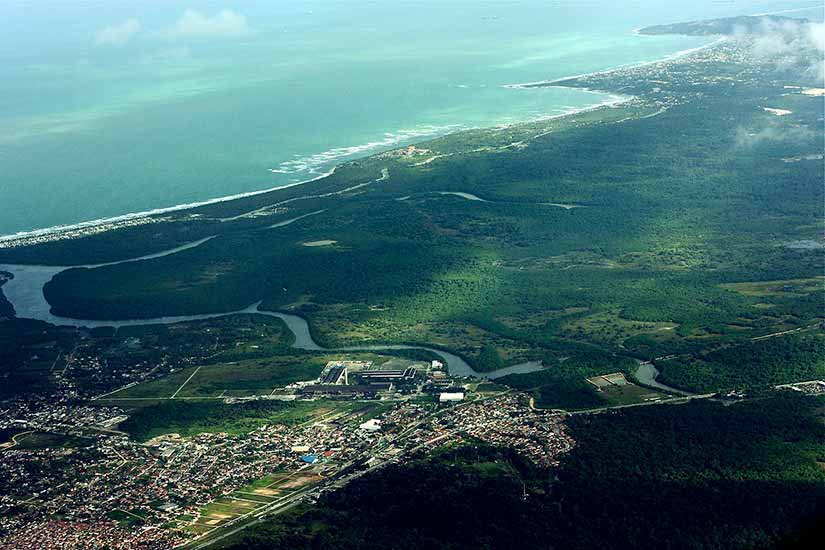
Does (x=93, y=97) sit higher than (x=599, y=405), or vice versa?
(x=93, y=97)

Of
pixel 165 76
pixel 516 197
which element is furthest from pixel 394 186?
pixel 165 76

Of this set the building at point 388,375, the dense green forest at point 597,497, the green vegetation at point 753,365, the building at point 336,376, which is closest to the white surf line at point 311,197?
the building at point 336,376

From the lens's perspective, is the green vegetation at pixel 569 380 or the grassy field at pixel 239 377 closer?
the green vegetation at pixel 569 380

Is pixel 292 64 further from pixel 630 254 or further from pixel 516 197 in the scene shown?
pixel 630 254

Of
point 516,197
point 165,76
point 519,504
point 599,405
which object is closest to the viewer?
point 519,504

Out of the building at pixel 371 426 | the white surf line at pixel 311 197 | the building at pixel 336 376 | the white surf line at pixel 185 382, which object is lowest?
the building at pixel 371 426

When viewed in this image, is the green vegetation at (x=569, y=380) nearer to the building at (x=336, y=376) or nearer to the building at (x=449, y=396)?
the building at (x=449, y=396)

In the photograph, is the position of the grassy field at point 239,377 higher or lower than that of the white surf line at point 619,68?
lower

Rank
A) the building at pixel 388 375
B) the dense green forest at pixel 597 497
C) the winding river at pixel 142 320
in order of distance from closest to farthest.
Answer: the dense green forest at pixel 597 497 < the building at pixel 388 375 < the winding river at pixel 142 320
